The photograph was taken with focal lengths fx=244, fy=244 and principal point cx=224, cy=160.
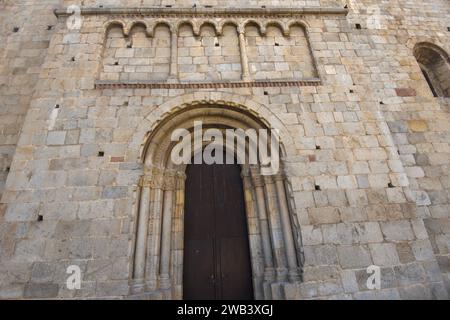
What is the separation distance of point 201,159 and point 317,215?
2.63m

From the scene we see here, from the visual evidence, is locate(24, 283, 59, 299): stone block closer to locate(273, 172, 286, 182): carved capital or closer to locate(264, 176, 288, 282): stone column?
locate(264, 176, 288, 282): stone column

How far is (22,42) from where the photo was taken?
6645 millimetres

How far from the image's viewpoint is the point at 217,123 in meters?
5.34

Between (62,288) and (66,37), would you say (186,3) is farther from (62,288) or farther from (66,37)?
(62,288)

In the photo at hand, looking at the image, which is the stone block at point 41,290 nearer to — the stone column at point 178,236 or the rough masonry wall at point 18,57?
the stone column at point 178,236

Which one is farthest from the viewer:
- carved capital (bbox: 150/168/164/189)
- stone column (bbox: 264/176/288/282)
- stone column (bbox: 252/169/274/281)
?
carved capital (bbox: 150/168/164/189)

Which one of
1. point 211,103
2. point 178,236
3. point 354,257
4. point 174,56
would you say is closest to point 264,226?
point 354,257

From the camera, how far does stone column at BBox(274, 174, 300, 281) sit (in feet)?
13.5

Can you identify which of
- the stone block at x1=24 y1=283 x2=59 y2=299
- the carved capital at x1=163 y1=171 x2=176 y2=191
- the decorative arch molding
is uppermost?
the decorative arch molding

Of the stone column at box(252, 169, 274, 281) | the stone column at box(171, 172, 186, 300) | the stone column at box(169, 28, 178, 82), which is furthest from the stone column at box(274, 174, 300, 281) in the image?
the stone column at box(169, 28, 178, 82)

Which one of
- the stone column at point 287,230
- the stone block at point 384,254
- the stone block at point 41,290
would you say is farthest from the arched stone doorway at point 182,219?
the stone block at point 384,254

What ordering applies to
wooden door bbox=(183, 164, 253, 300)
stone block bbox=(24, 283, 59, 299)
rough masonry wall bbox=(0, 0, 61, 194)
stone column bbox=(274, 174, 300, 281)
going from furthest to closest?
rough masonry wall bbox=(0, 0, 61, 194)
wooden door bbox=(183, 164, 253, 300)
stone column bbox=(274, 174, 300, 281)
stone block bbox=(24, 283, 59, 299)

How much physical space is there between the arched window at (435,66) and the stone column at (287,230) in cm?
583

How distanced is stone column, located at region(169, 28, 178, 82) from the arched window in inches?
275
